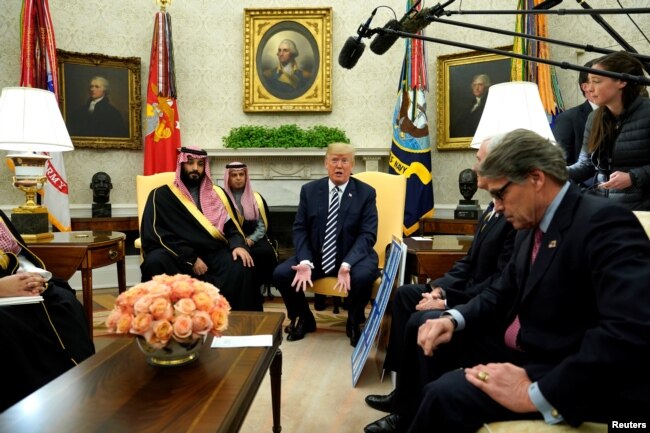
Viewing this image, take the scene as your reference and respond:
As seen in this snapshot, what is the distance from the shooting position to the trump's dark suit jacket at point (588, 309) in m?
1.12

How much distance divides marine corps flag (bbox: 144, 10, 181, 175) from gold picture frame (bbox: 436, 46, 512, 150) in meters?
3.30

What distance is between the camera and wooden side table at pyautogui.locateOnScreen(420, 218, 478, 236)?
16.7ft

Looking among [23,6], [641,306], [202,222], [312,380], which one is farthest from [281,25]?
[641,306]

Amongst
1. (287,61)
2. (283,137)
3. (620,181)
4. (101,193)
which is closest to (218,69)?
(287,61)

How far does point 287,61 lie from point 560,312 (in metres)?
5.32

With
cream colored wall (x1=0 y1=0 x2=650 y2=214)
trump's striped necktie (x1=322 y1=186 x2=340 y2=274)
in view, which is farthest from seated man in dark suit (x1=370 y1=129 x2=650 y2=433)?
cream colored wall (x1=0 y1=0 x2=650 y2=214)

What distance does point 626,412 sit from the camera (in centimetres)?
118

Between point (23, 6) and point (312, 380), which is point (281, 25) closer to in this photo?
point (23, 6)

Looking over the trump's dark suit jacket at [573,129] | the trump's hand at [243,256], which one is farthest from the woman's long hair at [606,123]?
the trump's hand at [243,256]

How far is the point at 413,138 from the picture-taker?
534 centimetres

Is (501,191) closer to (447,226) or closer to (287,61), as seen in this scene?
(447,226)

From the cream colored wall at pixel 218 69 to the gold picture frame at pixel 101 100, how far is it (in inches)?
6.1

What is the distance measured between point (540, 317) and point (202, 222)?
10.2 feet

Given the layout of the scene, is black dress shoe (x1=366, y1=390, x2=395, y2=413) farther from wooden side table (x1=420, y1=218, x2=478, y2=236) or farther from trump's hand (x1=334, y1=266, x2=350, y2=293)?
wooden side table (x1=420, y1=218, x2=478, y2=236)
